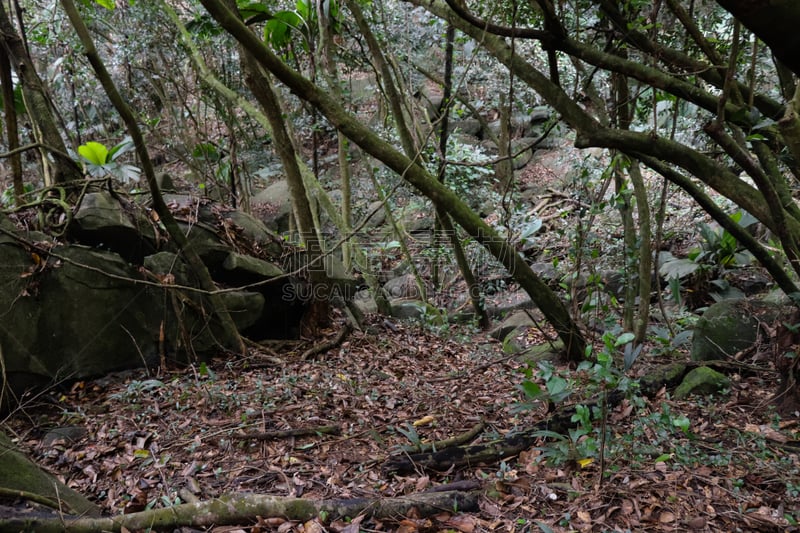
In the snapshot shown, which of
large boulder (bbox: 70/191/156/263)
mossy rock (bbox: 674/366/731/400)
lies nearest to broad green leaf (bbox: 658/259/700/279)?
mossy rock (bbox: 674/366/731/400)

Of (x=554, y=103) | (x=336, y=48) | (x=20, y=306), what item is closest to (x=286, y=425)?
(x=20, y=306)

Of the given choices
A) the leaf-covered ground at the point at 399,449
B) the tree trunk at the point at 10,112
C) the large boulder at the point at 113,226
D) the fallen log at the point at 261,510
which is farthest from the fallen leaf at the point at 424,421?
the tree trunk at the point at 10,112

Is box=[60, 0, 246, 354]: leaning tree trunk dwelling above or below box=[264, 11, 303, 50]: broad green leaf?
below

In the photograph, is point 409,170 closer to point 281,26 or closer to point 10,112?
point 281,26

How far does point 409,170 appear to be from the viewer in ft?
13.3

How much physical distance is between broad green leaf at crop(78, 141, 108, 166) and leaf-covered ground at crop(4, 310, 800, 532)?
300 centimetres

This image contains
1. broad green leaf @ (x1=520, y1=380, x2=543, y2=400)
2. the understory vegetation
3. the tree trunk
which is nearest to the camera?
the understory vegetation

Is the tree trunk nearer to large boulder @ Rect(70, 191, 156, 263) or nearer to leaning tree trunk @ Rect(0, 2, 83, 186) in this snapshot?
leaning tree trunk @ Rect(0, 2, 83, 186)

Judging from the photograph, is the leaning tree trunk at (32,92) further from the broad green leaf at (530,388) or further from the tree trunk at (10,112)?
the broad green leaf at (530,388)

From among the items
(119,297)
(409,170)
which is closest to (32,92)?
(119,297)

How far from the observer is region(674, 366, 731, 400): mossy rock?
3746mm

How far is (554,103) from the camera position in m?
3.54

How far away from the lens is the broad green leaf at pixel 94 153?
6051 millimetres

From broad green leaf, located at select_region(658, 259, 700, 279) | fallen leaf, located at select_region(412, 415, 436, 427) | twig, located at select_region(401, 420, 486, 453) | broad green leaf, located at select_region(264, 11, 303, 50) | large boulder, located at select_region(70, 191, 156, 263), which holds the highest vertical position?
broad green leaf, located at select_region(264, 11, 303, 50)
